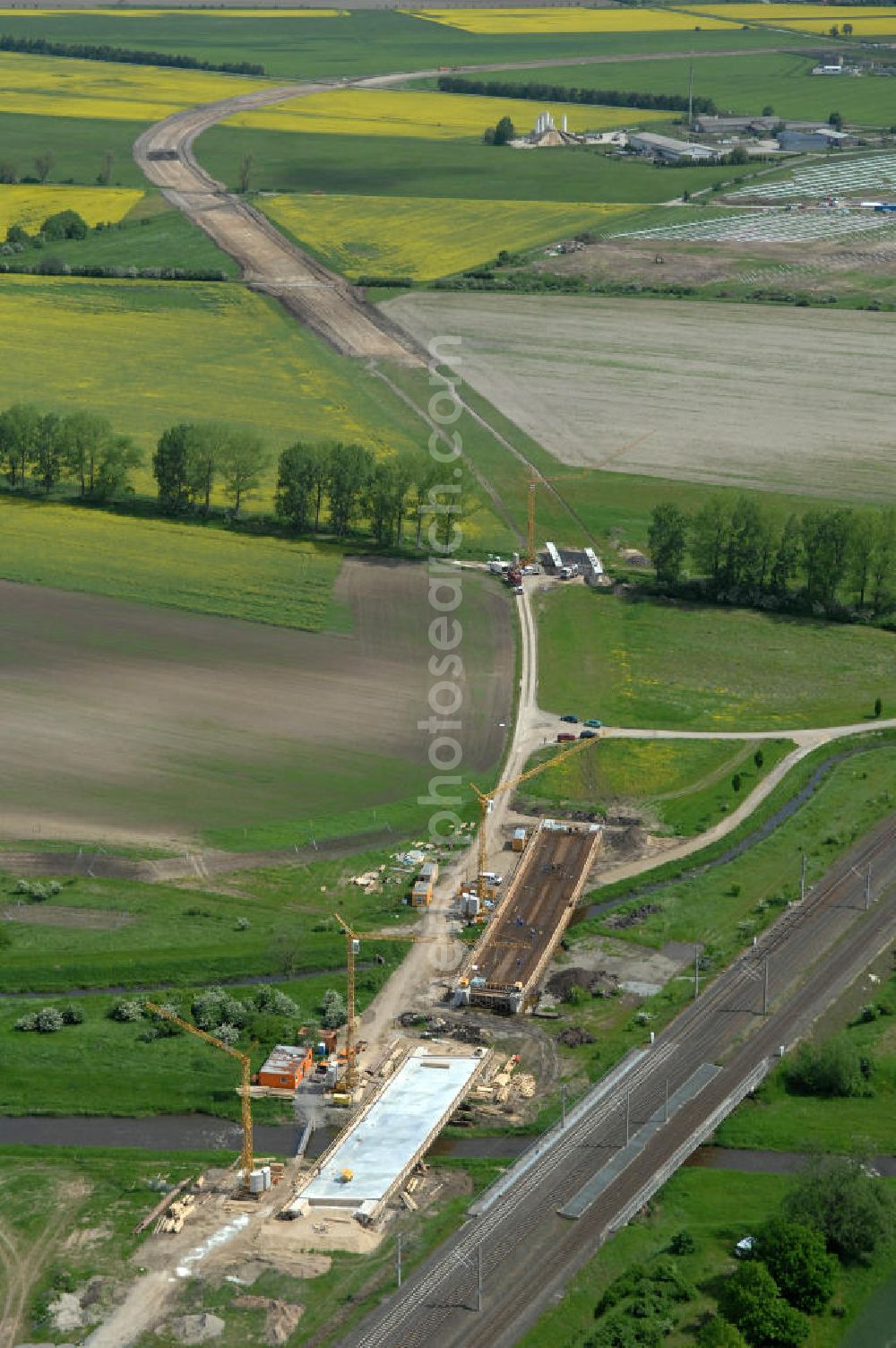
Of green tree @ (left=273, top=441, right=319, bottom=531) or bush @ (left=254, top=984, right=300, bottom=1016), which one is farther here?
green tree @ (left=273, top=441, right=319, bottom=531)

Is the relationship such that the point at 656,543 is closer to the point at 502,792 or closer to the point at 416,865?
the point at 502,792

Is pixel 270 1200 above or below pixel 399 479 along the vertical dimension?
below

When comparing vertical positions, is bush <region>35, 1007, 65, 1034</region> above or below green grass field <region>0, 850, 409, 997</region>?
below

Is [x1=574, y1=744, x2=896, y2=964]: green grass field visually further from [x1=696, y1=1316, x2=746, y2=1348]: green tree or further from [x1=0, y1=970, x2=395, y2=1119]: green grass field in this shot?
[x1=696, y1=1316, x2=746, y2=1348]: green tree

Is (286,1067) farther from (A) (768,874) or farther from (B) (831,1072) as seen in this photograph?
(A) (768,874)

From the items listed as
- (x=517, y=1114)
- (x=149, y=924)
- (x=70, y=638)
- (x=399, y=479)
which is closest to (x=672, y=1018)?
(x=517, y=1114)

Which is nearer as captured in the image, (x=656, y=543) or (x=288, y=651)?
(x=288, y=651)

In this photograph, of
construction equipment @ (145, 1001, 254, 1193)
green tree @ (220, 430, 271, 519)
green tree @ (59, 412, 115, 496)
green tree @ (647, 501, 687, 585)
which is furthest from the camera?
green tree @ (59, 412, 115, 496)

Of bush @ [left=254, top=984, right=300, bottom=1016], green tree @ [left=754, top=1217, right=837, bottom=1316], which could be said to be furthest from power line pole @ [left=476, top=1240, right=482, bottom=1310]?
bush @ [left=254, top=984, right=300, bottom=1016]
